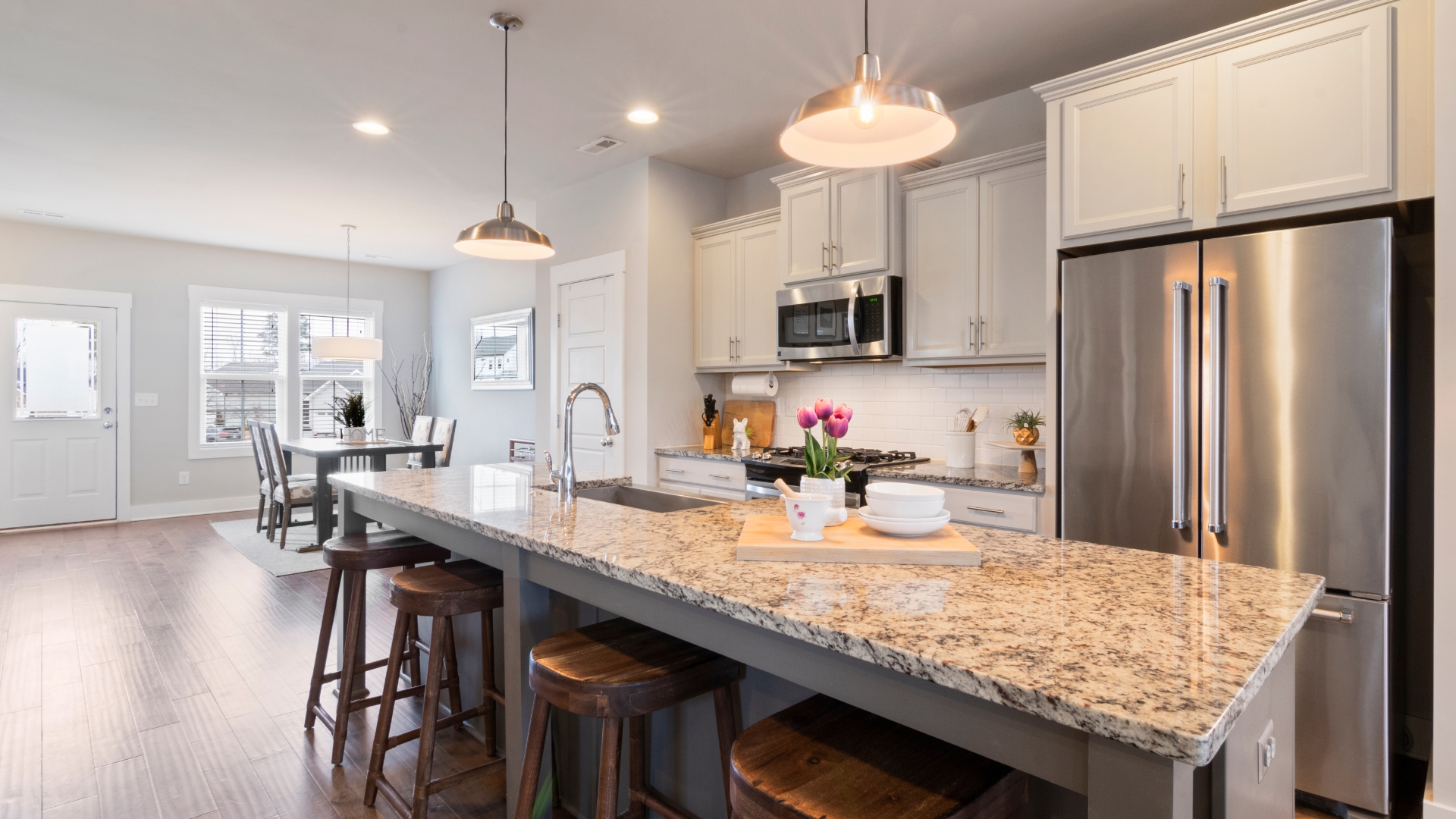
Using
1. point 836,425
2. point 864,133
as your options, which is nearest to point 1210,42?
point 864,133

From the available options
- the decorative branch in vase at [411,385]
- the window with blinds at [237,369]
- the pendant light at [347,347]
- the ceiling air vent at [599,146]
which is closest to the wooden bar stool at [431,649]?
the ceiling air vent at [599,146]

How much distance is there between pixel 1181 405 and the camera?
229cm

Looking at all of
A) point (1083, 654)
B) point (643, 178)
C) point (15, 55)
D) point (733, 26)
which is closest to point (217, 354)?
point (15, 55)

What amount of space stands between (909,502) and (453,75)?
2.88m

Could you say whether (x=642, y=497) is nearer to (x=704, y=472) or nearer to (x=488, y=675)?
(x=488, y=675)

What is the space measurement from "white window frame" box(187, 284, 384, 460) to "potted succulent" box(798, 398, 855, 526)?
732cm

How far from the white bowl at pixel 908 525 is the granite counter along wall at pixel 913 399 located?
2022mm

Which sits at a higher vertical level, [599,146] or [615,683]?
[599,146]

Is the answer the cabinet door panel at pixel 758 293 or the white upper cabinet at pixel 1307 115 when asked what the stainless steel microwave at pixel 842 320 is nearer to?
the cabinet door panel at pixel 758 293

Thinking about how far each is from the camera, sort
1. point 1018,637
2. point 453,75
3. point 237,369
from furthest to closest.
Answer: point 237,369 < point 453,75 < point 1018,637

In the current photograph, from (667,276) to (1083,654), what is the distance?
12.5 ft

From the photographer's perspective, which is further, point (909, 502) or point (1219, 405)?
Answer: point (1219, 405)

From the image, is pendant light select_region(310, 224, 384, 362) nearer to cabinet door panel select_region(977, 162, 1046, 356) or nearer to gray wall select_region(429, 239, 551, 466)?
gray wall select_region(429, 239, 551, 466)

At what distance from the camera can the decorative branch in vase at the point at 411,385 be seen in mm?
8188
